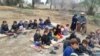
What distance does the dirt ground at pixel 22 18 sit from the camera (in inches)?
305

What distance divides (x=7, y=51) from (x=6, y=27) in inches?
62.4

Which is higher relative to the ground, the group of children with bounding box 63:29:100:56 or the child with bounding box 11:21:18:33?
the group of children with bounding box 63:29:100:56

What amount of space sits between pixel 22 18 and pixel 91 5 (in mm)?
4347

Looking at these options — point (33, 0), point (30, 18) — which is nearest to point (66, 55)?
point (30, 18)

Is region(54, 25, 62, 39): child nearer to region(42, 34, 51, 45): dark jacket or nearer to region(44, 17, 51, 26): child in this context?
region(42, 34, 51, 45): dark jacket

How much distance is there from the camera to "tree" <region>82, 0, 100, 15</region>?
1338 centimetres

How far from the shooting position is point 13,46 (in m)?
8.30

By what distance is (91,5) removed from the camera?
14.0 m

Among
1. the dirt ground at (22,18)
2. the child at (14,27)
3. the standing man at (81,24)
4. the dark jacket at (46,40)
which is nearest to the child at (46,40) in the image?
the dark jacket at (46,40)

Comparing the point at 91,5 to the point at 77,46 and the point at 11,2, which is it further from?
the point at 77,46

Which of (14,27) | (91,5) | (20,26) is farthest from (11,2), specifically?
(91,5)

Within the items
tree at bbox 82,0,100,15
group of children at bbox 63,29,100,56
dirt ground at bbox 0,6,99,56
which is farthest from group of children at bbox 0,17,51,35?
tree at bbox 82,0,100,15

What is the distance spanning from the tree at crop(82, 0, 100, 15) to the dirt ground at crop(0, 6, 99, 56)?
2.49 ft

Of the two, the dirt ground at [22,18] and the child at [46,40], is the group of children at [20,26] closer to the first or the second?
the dirt ground at [22,18]
